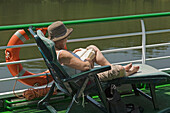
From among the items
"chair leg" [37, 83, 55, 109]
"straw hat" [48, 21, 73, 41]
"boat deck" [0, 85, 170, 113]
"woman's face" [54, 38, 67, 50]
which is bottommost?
"boat deck" [0, 85, 170, 113]

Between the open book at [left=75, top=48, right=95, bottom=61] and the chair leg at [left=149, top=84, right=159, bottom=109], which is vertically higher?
the open book at [left=75, top=48, right=95, bottom=61]

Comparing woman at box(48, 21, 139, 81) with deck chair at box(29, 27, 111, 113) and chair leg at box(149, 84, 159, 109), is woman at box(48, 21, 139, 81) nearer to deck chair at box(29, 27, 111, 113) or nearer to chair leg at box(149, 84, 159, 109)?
deck chair at box(29, 27, 111, 113)

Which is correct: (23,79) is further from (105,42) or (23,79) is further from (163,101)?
(105,42)

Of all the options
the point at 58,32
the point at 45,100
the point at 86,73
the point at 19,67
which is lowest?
the point at 45,100

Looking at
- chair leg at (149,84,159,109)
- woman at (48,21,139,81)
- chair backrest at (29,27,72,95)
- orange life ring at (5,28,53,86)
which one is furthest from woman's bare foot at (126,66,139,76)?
orange life ring at (5,28,53,86)

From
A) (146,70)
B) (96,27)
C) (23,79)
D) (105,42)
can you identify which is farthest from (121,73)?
(96,27)

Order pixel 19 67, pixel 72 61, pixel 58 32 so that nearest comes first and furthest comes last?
pixel 72 61 < pixel 58 32 < pixel 19 67

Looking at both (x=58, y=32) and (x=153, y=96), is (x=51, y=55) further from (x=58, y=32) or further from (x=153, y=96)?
(x=153, y=96)

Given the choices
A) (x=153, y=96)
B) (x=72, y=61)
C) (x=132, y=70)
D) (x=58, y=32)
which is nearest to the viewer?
(x=72, y=61)

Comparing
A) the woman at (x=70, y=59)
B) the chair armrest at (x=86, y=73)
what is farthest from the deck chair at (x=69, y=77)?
the woman at (x=70, y=59)

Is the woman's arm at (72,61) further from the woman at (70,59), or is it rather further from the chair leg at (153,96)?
the chair leg at (153,96)

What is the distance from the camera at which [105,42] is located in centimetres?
1259

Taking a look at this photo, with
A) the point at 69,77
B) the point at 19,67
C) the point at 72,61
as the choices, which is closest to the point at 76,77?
the point at 69,77

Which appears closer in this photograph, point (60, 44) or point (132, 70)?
point (60, 44)
